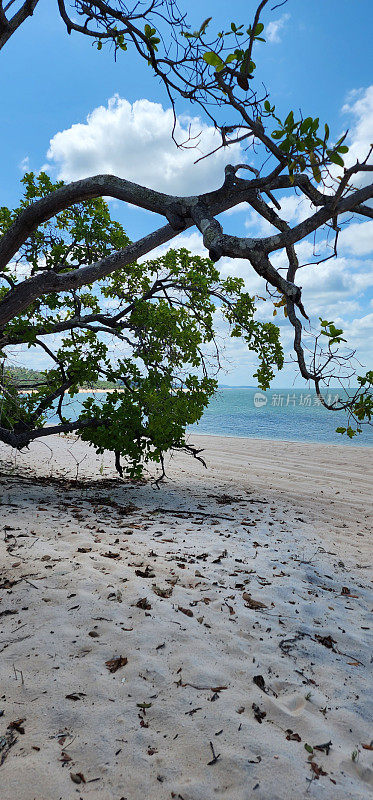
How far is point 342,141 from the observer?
10.1 feet

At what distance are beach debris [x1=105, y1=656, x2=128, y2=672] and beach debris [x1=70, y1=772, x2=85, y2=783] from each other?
2.18ft

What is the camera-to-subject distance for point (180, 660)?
2.88 meters

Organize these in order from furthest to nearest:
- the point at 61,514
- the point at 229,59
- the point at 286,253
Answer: the point at 61,514, the point at 286,253, the point at 229,59

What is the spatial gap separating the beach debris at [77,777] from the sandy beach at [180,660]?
12mm

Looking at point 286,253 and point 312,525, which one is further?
point 312,525

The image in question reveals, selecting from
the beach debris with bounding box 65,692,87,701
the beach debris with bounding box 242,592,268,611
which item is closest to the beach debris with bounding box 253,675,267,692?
the beach debris with bounding box 242,592,268,611

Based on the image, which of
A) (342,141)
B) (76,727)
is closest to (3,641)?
(76,727)

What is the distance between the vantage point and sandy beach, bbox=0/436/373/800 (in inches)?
84.2

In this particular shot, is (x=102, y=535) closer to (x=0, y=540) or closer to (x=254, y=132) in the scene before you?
(x=0, y=540)

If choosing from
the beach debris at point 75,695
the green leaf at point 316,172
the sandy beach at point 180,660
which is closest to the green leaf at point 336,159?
the green leaf at point 316,172

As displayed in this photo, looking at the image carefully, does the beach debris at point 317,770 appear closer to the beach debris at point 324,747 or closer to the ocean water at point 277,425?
the beach debris at point 324,747

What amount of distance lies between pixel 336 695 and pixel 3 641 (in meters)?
2.14

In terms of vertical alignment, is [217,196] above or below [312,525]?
above

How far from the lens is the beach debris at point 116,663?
2754mm
